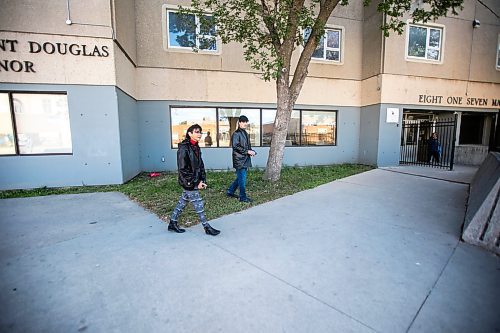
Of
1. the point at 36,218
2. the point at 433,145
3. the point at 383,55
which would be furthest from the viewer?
the point at 433,145

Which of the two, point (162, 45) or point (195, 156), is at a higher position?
point (162, 45)

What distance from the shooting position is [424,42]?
11.9m

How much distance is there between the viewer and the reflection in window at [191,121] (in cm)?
1080

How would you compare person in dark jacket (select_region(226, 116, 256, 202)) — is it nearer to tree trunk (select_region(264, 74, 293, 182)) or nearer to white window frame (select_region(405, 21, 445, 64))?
tree trunk (select_region(264, 74, 293, 182))

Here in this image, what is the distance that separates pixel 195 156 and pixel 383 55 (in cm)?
1064

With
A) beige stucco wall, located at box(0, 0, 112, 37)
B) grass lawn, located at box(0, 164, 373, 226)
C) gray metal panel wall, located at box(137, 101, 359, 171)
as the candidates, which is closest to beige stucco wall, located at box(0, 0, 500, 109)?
beige stucco wall, located at box(0, 0, 112, 37)

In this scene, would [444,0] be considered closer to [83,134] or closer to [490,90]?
[490,90]

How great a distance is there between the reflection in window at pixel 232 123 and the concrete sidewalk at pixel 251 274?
253 inches

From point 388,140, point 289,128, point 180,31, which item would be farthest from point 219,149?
point 388,140

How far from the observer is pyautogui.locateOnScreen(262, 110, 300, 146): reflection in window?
11781mm

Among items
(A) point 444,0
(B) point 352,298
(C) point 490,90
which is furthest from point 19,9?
(C) point 490,90

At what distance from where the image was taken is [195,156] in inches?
161

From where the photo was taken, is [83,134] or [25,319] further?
[83,134]

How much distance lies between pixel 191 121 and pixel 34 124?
16.6 feet
